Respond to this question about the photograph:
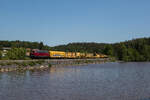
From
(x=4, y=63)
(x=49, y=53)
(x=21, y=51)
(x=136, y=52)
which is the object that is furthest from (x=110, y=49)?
(x=4, y=63)

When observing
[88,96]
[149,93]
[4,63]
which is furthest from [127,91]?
[4,63]

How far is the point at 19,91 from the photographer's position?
28.5 m

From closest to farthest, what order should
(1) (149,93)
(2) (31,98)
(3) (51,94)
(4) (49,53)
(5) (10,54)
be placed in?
(2) (31,98), (3) (51,94), (1) (149,93), (5) (10,54), (4) (49,53)

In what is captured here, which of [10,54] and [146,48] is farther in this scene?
[146,48]

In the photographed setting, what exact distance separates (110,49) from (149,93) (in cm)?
15218

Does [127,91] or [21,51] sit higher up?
[21,51]

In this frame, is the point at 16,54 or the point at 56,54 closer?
the point at 16,54

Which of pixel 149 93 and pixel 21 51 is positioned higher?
pixel 21 51

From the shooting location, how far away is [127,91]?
30.2m

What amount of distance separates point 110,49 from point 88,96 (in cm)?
15580

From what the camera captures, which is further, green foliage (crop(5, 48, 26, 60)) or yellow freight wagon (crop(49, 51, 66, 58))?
yellow freight wagon (crop(49, 51, 66, 58))

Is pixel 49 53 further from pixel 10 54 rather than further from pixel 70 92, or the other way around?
pixel 70 92

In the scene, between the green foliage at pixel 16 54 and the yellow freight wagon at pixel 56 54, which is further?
the yellow freight wagon at pixel 56 54

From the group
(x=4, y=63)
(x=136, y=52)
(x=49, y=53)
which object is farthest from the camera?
(x=136, y=52)
